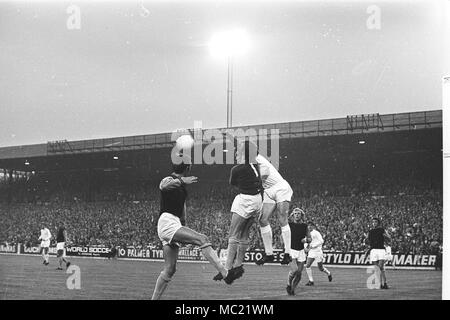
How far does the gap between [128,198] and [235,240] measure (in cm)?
718

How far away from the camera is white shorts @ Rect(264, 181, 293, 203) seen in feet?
32.4

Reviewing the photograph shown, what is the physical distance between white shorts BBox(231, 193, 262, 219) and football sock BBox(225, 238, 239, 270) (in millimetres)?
417

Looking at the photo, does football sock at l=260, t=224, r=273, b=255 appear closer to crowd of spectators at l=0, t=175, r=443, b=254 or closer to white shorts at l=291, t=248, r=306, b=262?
white shorts at l=291, t=248, r=306, b=262

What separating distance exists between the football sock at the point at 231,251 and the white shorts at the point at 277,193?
2.73 ft

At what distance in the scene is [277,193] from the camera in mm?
9914

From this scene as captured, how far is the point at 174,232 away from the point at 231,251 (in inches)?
53.2

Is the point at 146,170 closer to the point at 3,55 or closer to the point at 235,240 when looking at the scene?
the point at 3,55

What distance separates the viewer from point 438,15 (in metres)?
11.1

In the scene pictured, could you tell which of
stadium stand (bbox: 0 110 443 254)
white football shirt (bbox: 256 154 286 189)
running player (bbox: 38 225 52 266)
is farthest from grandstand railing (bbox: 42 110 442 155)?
running player (bbox: 38 225 52 266)

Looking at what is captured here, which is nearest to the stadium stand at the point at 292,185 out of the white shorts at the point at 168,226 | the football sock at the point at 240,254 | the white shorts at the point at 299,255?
the white shorts at the point at 299,255

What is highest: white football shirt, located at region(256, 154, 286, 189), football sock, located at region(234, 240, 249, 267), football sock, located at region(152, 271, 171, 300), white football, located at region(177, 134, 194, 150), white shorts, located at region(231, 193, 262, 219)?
white football, located at region(177, 134, 194, 150)

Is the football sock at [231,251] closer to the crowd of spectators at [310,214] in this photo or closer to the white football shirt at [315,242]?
the crowd of spectators at [310,214]

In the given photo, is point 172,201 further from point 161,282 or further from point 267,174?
point 267,174
